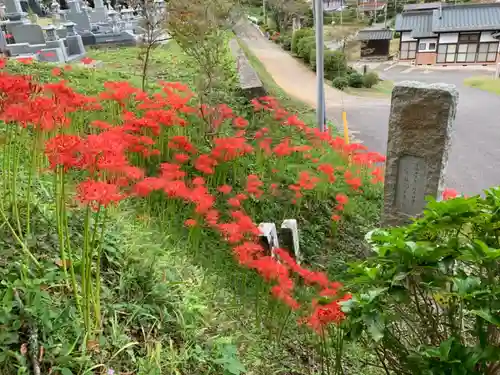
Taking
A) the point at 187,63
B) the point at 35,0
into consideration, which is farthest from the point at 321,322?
the point at 35,0

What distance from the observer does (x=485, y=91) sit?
16359mm

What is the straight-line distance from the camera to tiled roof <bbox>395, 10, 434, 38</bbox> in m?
23.4

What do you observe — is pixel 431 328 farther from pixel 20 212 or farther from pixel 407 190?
pixel 407 190

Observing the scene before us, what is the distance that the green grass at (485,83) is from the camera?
16.5 metres

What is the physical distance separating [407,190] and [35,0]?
23628 millimetres

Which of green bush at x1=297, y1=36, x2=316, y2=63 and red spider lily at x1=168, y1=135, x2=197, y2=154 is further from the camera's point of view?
green bush at x1=297, y1=36, x2=316, y2=63

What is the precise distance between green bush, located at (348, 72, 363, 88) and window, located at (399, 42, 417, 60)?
35.5 feet

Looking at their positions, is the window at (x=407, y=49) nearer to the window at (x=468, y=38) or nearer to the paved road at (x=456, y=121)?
the window at (x=468, y=38)

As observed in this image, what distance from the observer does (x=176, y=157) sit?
12.1 ft

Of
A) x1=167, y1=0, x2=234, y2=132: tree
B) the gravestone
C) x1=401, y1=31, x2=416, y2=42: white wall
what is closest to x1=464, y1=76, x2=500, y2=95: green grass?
x1=401, y1=31, x2=416, y2=42: white wall

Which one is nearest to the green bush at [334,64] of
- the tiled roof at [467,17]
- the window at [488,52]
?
the tiled roof at [467,17]

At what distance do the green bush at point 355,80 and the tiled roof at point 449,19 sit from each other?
10079mm

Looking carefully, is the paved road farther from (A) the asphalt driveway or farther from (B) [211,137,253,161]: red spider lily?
(B) [211,137,253,161]: red spider lily

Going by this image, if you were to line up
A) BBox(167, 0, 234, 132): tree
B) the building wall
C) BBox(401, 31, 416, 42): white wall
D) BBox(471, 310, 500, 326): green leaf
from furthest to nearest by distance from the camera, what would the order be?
BBox(401, 31, 416, 42): white wall → the building wall → BBox(167, 0, 234, 132): tree → BBox(471, 310, 500, 326): green leaf
